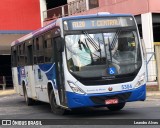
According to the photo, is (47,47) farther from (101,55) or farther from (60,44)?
(101,55)

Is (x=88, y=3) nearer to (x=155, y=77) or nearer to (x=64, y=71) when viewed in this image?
(x=155, y=77)

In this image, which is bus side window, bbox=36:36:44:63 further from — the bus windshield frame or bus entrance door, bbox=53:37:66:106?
the bus windshield frame

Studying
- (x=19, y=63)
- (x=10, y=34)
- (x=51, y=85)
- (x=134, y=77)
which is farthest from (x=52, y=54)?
(x=10, y=34)

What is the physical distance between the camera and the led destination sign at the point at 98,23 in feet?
42.7

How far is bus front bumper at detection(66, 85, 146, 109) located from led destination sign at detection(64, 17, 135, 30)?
6.47 feet

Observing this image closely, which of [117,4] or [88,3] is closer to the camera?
[117,4]

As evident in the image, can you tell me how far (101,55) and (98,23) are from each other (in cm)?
102

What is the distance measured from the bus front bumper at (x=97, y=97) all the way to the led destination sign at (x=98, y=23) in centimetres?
197

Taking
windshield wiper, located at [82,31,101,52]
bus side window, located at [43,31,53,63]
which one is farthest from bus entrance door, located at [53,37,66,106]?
windshield wiper, located at [82,31,101,52]

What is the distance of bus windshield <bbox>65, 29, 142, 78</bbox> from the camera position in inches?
500

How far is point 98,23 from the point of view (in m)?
13.1

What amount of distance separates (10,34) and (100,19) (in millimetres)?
26431

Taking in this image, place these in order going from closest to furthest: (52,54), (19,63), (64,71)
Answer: (64,71)
(52,54)
(19,63)

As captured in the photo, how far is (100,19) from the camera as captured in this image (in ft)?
43.4
